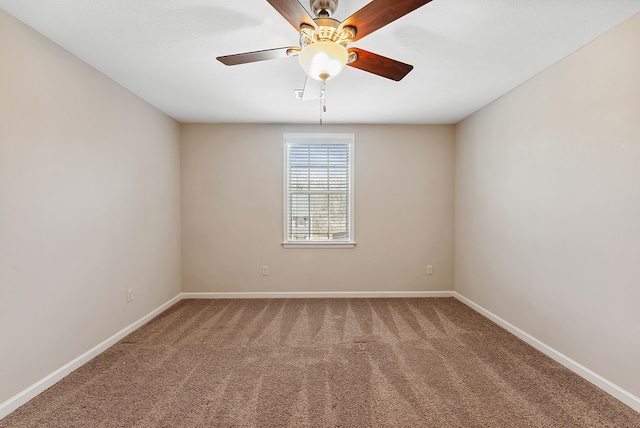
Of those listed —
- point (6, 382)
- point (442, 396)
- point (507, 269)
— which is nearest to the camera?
point (6, 382)

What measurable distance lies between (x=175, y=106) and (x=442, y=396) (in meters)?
3.67

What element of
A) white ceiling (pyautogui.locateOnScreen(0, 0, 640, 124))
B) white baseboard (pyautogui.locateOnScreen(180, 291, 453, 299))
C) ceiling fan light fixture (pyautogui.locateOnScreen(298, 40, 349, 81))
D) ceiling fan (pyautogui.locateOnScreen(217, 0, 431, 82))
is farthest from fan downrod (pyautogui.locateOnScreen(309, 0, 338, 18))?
white baseboard (pyautogui.locateOnScreen(180, 291, 453, 299))

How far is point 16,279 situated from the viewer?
1.79m

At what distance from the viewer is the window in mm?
3992

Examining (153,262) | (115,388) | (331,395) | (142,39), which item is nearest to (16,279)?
(115,388)

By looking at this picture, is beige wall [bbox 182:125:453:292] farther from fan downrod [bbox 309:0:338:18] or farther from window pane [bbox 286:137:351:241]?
fan downrod [bbox 309:0:338:18]

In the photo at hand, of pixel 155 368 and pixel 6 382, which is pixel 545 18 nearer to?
pixel 155 368

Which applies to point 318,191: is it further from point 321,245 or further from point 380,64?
point 380,64

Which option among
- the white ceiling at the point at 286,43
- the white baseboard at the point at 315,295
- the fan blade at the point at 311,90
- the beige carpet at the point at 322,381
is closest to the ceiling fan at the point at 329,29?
the white ceiling at the point at 286,43

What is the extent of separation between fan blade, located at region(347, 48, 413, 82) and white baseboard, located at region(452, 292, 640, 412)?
7.93 feet

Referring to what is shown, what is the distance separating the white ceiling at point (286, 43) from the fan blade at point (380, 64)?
0.29 meters

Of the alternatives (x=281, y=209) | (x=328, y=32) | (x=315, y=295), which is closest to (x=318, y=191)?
(x=281, y=209)

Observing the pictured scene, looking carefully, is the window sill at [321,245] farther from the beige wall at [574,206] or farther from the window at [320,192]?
the beige wall at [574,206]

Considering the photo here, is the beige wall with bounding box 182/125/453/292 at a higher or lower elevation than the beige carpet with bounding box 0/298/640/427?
higher
